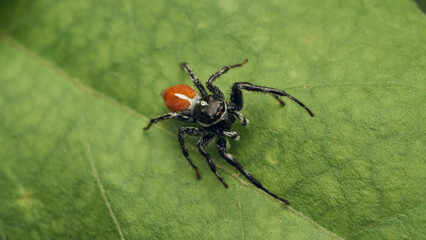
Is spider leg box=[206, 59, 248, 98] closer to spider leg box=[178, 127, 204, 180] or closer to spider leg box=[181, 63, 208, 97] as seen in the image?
spider leg box=[181, 63, 208, 97]

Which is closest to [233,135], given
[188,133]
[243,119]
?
[243,119]

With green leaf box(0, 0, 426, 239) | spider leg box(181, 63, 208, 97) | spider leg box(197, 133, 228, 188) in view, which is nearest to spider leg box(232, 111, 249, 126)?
green leaf box(0, 0, 426, 239)

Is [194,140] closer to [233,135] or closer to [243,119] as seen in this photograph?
[233,135]

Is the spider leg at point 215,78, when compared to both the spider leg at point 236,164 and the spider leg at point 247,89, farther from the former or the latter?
the spider leg at point 236,164

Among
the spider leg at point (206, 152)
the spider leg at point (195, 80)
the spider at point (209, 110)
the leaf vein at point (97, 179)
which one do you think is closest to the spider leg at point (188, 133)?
the spider at point (209, 110)

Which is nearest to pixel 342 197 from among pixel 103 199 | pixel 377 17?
pixel 377 17

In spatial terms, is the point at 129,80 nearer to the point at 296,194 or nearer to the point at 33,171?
the point at 33,171
